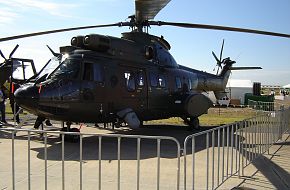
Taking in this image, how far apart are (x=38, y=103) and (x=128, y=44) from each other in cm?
391

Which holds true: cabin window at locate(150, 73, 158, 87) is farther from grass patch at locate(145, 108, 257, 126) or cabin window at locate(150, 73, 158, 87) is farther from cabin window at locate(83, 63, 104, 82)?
grass patch at locate(145, 108, 257, 126)

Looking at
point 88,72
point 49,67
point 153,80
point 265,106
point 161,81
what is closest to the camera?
point 88,72

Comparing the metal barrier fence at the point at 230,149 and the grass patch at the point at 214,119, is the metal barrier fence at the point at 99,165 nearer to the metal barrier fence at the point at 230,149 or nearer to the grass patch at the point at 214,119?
the metal barrier fence at the point at 230,149

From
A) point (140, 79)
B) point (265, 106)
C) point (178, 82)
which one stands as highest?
point (140, 79)

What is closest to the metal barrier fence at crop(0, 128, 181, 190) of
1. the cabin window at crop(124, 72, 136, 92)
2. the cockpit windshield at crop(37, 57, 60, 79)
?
the cabin window at crop(124, 72, 136, 92)

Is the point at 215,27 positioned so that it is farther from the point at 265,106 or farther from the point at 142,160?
the point at 265,106

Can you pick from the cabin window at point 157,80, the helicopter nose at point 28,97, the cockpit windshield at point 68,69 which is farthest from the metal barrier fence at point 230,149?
the helicopter nose at point 28,97

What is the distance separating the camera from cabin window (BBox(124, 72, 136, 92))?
480 inches

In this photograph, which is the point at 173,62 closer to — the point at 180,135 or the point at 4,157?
the point at 180,135

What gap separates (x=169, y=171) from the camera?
25.2ft

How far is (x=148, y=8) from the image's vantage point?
1088 cm

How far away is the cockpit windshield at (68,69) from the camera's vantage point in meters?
10.6

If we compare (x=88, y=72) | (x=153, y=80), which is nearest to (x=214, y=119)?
(x=153, y=80)

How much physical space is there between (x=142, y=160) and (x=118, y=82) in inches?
145
